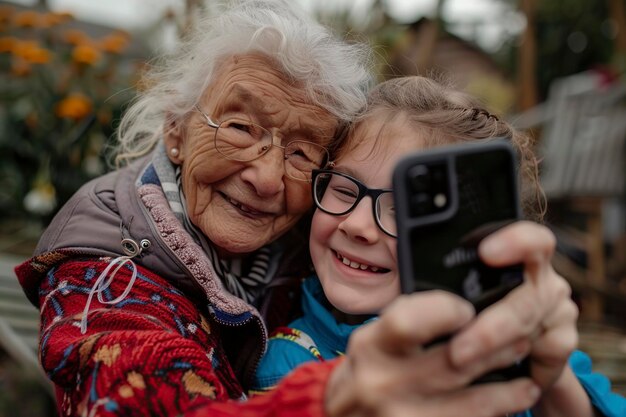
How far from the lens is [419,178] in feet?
2.49

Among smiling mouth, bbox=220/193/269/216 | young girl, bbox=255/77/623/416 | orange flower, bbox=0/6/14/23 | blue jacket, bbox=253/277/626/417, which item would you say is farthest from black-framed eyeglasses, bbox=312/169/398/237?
orange flower, bbox=0/6/14/23

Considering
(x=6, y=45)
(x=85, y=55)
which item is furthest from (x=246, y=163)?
(x=6, y=45)

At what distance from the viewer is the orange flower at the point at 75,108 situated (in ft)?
10.00

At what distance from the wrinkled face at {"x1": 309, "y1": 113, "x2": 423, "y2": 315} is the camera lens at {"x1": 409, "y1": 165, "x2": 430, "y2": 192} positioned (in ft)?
1.45

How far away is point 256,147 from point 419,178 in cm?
66

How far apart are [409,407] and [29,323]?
211 centimetres

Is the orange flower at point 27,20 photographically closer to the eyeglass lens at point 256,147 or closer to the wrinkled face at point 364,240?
the eyeglass lens at point 256,147

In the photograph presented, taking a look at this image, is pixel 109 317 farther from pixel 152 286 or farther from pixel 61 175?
pixel 61 175

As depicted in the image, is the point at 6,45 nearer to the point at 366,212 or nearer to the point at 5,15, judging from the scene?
the point at 5,15

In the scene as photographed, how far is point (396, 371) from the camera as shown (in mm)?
687

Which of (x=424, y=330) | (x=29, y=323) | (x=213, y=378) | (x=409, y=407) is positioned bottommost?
(x=29, y=323)

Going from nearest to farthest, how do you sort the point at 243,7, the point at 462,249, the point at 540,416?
the point at 462,249, the point at 540,416, the point at 243,7

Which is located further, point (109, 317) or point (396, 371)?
point (109, 317)

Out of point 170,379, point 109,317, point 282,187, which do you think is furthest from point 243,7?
point 170,379
